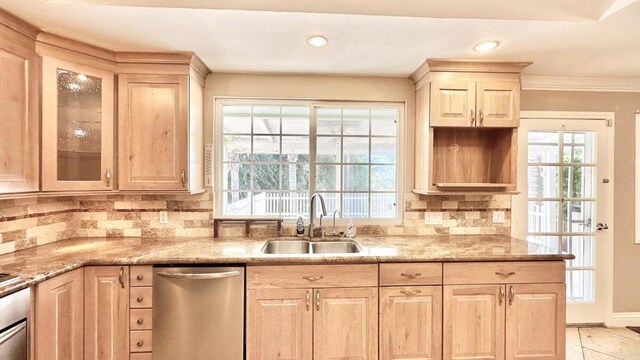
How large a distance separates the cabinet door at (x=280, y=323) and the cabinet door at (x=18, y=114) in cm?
147

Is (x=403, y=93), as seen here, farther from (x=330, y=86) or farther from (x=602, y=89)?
(x=602, y=89)

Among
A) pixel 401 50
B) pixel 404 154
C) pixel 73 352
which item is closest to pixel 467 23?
pixel 401 50

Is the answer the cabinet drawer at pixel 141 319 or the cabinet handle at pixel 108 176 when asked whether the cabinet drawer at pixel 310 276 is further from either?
the cabinet handle at pixel 108 176

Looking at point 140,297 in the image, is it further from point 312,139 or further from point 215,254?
point 312,139

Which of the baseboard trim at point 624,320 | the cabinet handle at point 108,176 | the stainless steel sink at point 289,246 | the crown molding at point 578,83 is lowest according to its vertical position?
the baseboard trim at point 624,320

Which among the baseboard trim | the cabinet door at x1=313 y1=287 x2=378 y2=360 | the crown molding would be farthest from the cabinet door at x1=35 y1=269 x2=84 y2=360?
the baseboard trim

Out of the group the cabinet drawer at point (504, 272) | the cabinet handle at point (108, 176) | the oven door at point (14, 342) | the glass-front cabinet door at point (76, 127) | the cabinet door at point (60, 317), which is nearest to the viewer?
the oven door at point (14, 342)

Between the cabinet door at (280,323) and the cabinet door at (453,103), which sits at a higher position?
the cabinet door at (453,103)

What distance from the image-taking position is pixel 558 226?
2.92 metres

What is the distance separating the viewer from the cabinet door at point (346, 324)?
6.74 ft

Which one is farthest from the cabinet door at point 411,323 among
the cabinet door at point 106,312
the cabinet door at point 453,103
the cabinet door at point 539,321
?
the cabinet door at point 106,312

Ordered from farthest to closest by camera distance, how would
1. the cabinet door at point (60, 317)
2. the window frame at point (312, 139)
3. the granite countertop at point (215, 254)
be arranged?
the window frame at point (312, 139), the granite countertop at point (215, 254), the cabinet door at point (60, 317)

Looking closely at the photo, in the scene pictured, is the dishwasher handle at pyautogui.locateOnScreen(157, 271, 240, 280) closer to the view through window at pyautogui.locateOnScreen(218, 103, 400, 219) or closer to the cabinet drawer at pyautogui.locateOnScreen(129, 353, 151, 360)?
the cabinet drawer at pyautogui.locateOnScreen(129, 353, 151, 360)

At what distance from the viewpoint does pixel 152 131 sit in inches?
92.3
